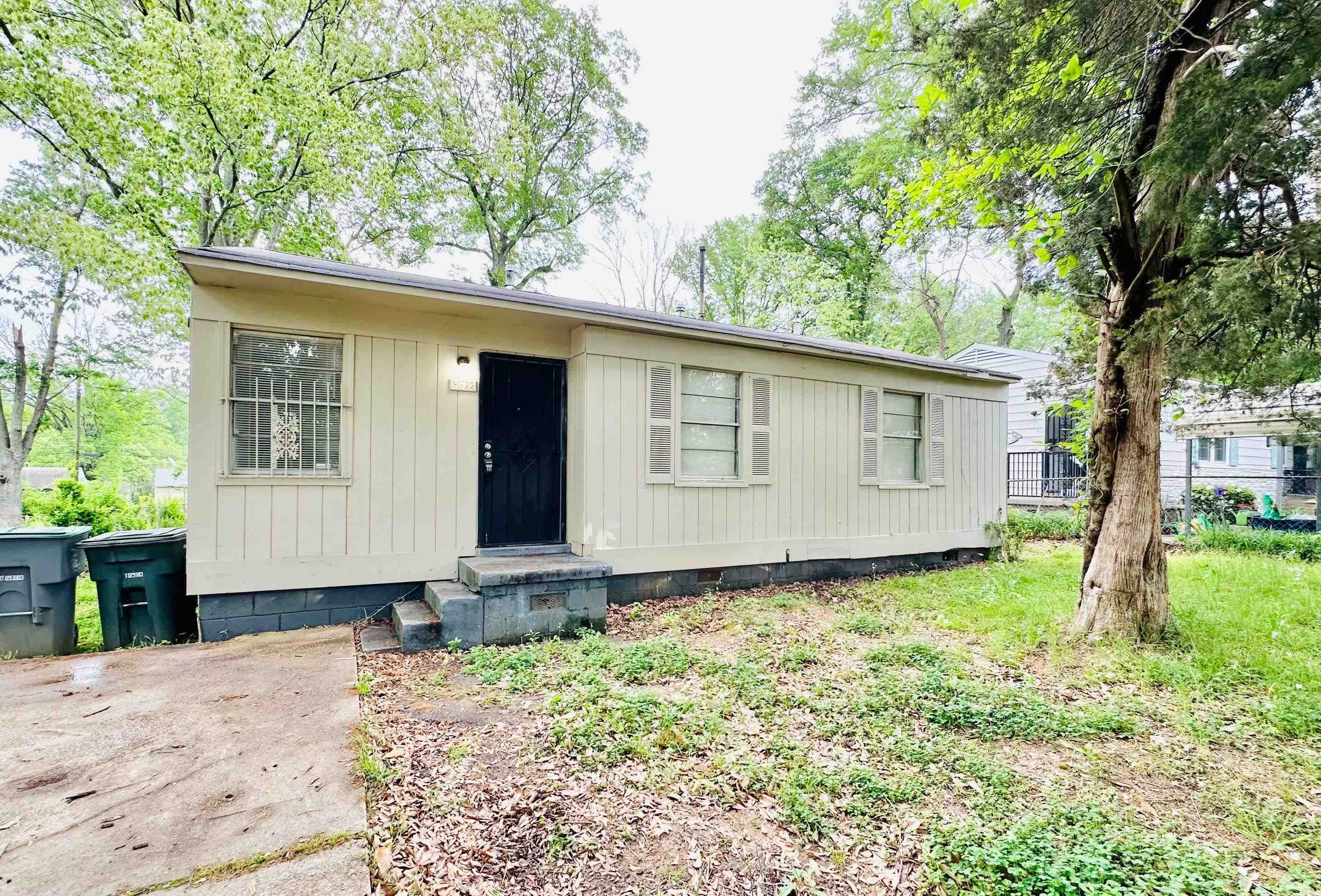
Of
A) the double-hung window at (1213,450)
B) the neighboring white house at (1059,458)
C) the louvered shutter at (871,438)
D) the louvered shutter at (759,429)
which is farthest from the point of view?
the double-hung window at (1213,450)

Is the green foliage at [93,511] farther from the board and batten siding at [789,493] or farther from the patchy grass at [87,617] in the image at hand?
the board and batten siding at [789,493]

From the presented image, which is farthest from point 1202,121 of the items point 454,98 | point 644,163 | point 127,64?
point 644,163

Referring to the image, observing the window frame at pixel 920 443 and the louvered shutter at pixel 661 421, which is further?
the window frame at pixel 920 443

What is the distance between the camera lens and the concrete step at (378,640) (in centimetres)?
370

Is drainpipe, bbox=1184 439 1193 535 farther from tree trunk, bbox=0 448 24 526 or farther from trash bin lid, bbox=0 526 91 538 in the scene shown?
tree trunk, bbox=0 448 24 526

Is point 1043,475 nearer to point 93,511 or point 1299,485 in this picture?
point 1299,485

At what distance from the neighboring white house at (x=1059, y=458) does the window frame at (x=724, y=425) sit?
7672mm

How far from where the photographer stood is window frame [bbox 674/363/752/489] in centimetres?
532

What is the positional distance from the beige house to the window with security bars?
13 mm

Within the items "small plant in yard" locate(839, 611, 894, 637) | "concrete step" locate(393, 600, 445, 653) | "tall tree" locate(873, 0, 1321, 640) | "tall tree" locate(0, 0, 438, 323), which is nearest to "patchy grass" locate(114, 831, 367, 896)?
"concrete step" locate(393, 600, 445, 653)

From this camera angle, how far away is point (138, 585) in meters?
3.98

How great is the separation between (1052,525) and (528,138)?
13.6 metres

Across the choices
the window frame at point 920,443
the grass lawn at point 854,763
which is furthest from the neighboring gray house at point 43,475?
the window frame at point 920,443

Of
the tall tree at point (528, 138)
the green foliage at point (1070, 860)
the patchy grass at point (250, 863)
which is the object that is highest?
the tall tree at point (528, 138)
